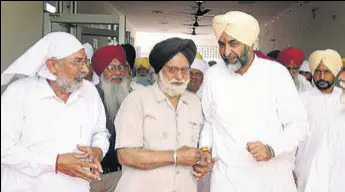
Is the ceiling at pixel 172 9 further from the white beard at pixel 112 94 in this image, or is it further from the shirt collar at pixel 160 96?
the shirt collar at pixel 160 96

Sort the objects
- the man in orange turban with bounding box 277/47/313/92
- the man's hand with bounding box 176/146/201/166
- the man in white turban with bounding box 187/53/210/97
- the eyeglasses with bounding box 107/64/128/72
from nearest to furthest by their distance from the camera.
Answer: the man's hand with bounding box 176/146/201/166
the eyeglasses with bounding box 107/64/128/72
the man in white turban with bounding box 187/53/210/97
the man in orange turban with bounding box 277/47/313/92

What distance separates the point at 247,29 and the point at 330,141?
682mm

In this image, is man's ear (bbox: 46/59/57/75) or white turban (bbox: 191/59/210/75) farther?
white turban (bbox: 191/59/210/75)

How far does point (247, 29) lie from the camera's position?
201 centimetres

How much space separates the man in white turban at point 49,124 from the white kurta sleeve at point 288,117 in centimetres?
79

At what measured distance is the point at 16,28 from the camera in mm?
2172

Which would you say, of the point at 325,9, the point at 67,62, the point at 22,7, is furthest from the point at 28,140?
the point at 325,9

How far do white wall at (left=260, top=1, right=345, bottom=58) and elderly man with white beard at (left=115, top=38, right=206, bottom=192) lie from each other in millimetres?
1862

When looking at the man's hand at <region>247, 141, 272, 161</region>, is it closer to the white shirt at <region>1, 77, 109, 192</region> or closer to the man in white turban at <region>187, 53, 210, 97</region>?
the white shirt at <region>1, 77, 109, 192</region>

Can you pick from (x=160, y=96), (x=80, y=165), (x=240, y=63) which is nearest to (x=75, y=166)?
(x=80, y=165)

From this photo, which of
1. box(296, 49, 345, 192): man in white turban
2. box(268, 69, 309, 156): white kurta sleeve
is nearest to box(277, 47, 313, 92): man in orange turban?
box(296, 49, 345, 192): man in white turban

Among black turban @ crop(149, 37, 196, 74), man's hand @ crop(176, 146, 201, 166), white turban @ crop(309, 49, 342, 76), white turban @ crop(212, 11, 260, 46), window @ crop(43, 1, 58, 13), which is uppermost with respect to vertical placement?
window @ crop(43, 1, 58, 13)

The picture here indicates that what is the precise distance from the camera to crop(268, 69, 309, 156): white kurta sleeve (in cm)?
195

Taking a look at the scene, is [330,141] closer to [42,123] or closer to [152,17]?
[42,123]
